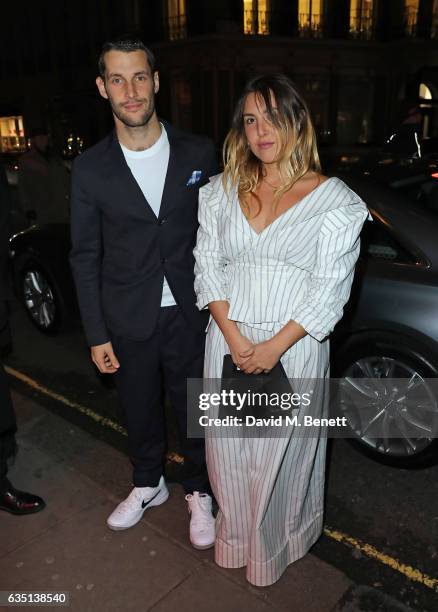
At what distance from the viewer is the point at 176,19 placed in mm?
23078

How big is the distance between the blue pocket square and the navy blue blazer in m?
0.01

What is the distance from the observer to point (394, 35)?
996 inches

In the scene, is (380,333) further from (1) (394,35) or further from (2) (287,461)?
(1) (394,35)

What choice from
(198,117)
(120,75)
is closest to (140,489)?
(120,75)

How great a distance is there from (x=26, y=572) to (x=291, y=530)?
115cm

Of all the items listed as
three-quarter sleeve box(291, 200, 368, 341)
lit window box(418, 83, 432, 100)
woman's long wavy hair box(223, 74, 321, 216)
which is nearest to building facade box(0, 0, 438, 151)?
lit window box(418, 83, 432, 100)

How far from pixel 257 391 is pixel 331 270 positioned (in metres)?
0.52

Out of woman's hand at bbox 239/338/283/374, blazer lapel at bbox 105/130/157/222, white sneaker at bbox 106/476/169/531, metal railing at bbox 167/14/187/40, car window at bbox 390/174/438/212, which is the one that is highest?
metal railing at bbox 167/14/187/40

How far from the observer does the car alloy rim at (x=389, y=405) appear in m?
2.96

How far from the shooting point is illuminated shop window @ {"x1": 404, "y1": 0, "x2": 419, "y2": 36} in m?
25.1

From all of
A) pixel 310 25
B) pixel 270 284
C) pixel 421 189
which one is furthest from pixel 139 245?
pixel 310 25

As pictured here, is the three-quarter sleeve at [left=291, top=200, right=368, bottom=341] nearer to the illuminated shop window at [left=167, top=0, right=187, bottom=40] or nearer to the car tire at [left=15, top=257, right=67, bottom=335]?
the car tire at [left=15, top=257, right=67, bottom=335]

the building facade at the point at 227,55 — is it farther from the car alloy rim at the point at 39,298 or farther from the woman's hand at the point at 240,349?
the woman's hand at the point at 240,349

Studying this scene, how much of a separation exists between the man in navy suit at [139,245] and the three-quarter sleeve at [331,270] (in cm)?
62
